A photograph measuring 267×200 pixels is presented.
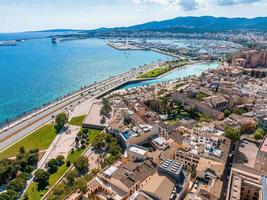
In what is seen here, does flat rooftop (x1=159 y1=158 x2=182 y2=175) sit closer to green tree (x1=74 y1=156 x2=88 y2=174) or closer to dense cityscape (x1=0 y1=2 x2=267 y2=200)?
dense cityscape (x1=0 y1=2 x2=267 y2=200)

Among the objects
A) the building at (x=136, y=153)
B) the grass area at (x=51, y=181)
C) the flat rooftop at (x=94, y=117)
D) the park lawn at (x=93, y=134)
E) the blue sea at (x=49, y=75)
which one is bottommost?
the blue sea at (x=49, y=75)

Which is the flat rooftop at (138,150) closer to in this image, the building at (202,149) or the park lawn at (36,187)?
the building at (202,149)

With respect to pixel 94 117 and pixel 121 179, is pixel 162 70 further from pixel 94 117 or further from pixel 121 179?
pixel 121 179

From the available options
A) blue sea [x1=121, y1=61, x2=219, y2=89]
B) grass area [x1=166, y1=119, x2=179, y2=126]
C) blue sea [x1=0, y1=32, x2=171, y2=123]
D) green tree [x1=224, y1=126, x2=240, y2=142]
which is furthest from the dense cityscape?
blue sea [x1=121, y1=61, x2=219, y2=89]

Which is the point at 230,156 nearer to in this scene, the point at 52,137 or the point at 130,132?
the point at 130,132

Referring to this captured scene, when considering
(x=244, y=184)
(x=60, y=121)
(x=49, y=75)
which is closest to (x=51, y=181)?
(x=60, y=121)

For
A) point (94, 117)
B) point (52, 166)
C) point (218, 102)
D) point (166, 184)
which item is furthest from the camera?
point (218, 102)

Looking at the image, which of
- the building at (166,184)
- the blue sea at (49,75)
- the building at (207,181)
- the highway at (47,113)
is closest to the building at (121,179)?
the building at (166,184)
